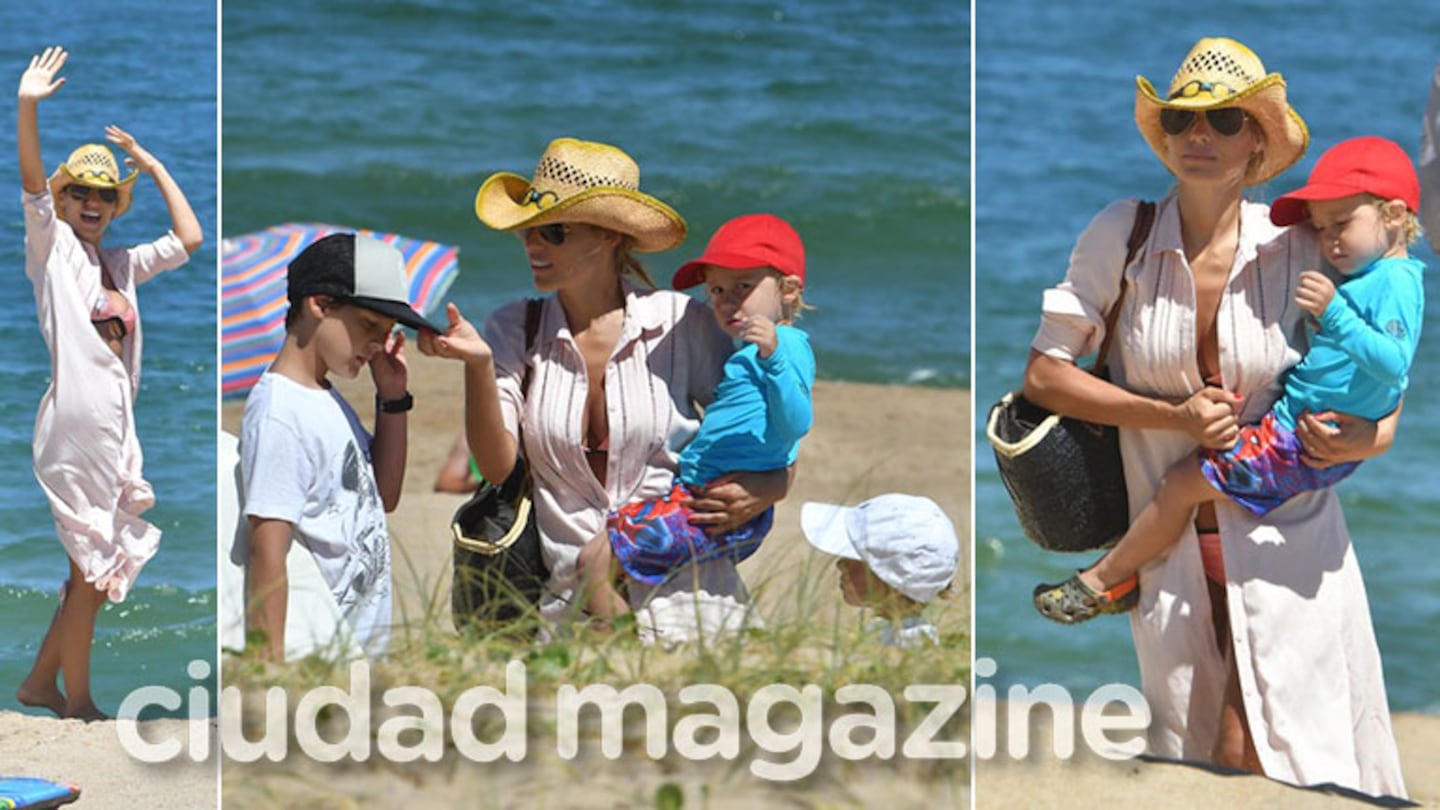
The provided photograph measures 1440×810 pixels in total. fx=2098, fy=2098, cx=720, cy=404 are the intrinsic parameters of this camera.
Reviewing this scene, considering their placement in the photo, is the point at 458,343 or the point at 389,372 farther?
the point at 389,372

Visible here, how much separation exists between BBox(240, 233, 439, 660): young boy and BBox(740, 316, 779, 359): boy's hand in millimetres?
679

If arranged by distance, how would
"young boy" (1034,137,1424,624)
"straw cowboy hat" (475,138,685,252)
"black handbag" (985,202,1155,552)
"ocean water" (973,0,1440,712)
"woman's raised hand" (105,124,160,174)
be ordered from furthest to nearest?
"ocean water" (973,0,1440,712)
"woman's raised hand" (105,124,160,174)
"black handbag" (985,202,1155,552)
"straw cowboy hat" (475,138,685,252)
"young boy" (1034,137,1424,624)

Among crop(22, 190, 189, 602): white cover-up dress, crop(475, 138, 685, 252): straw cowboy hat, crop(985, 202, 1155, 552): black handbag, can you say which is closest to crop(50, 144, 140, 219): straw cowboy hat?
crop(22, 190, 189, 602): white cover-up dress

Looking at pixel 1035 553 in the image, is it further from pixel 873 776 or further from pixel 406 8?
pixel 406 8

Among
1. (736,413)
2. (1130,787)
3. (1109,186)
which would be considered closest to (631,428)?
(736,413)

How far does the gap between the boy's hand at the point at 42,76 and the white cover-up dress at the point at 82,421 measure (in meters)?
0.31

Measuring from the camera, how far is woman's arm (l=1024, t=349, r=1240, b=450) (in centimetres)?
458

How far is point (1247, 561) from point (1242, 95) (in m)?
1.03

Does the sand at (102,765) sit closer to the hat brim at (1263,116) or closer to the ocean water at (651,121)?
the hat brim at (1263,116)

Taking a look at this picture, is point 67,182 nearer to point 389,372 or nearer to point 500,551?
point 389,372

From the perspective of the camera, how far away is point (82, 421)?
5.15m

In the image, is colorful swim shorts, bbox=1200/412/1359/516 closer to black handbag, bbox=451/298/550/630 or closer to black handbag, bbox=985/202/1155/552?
black handbag, bbox=985/202/1155/552

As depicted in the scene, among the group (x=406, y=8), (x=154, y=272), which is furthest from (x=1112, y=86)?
(x=154, y=272)

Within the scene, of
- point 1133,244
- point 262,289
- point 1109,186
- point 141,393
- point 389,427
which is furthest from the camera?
point 1109,186
